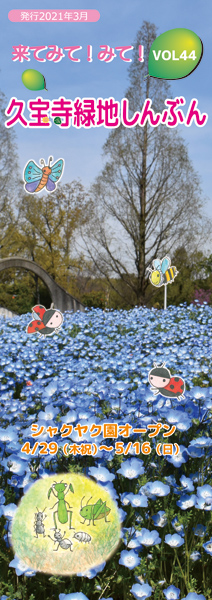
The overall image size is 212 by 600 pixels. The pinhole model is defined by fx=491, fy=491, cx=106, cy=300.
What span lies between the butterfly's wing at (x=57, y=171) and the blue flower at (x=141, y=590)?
1.98m

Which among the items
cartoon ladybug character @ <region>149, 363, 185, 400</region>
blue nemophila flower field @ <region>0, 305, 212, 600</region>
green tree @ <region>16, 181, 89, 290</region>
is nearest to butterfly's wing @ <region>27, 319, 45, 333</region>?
blue nemophila flower field @ <region>0, 305, 212, 600</region>

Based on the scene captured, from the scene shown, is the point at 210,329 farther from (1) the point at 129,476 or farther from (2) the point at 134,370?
(1) the point at 129,476

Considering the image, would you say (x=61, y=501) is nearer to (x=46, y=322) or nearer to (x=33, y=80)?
(x=46, y=322)

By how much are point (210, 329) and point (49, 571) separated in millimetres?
6077

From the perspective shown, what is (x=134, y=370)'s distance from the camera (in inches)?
186

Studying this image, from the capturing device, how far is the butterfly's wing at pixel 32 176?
269cm

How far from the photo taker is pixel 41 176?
271cm

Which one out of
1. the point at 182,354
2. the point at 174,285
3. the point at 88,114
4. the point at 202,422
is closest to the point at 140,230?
the point at 174,285

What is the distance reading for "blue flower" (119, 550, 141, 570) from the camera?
5.03 ft

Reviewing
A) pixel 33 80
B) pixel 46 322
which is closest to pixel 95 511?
pixel 46 322

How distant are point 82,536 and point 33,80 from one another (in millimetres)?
2246

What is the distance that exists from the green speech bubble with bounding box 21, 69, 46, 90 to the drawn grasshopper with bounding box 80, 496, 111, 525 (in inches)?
83.7

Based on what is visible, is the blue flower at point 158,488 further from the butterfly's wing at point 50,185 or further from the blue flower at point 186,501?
the butterfly's wing at point 50,185

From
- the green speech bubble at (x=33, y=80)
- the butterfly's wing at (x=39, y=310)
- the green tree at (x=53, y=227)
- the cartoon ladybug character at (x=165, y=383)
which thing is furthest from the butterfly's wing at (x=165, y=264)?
the green tree at (x=53, y=227)
